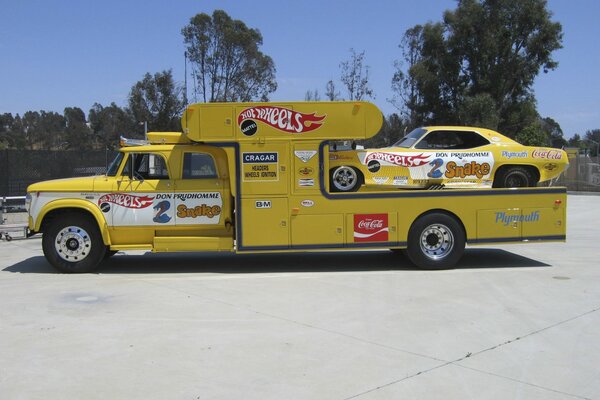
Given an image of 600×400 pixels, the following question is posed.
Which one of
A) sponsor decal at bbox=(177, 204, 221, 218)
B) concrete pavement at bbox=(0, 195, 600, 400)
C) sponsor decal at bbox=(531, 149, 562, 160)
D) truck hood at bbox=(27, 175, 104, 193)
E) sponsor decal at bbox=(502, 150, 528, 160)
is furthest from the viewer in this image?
sponsor decal at bbox=(531, 149, 562, 160)

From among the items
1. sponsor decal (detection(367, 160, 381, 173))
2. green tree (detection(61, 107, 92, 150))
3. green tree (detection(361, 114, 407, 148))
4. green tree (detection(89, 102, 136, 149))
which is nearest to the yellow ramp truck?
sponsor decal (detection(367, 160, 381, 173))

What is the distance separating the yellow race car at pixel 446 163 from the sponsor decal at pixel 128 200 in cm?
320

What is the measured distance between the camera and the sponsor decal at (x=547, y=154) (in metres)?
10.7

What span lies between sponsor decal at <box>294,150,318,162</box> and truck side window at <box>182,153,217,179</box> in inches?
58.5

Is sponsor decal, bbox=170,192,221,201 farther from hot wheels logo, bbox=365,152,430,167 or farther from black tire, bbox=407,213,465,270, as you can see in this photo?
black tire, bbox=407,213,465,270

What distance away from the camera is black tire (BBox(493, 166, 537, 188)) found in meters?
10.6

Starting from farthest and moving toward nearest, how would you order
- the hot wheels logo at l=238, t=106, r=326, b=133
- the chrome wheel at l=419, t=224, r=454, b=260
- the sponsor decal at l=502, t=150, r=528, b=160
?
the sponsor decal at l=502, t=150, r=528, b=160
the chrome wheel at l=419, t=224, r=454, b=260
the hot wheels logo at l=238, t=106, r=326, b=133

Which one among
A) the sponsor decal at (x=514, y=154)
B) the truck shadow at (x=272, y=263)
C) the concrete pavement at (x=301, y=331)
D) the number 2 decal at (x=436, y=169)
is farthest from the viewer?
the sponsor decal at (x=514, y=154)

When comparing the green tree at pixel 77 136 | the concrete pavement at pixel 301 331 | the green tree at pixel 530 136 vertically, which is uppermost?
the green tree at pixel 77 136

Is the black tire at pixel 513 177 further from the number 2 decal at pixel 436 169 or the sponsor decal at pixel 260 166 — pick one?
the sponsor decal at pixel 260 166

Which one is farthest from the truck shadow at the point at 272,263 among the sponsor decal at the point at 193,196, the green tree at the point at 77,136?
the green tree at the point at 77,136

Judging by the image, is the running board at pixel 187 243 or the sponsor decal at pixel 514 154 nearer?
the running board at pixel 187 243

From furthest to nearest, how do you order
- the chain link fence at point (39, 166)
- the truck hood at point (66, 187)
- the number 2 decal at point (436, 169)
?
the chain link fence at point (39, 166) → the number 2 decal at point (436, 169) → the truck hood at point (66, 187)

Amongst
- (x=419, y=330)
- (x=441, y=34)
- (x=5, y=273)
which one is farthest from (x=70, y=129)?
(x=419, y=330)
